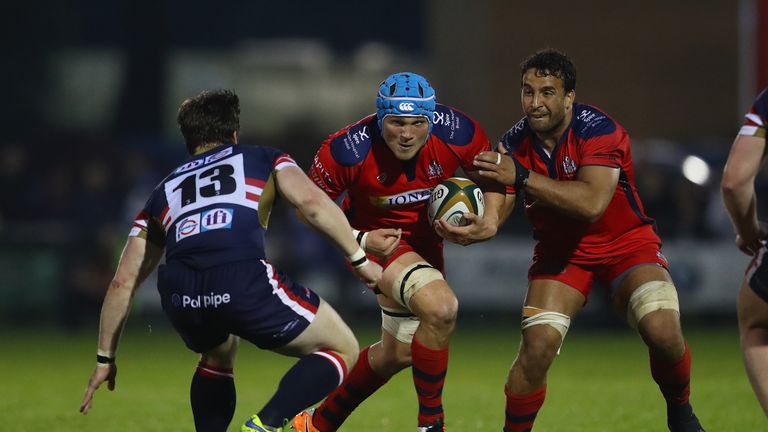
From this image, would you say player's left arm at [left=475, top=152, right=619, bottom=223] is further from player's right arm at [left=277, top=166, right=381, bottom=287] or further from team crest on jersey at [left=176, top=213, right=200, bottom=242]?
team crest on jersey at [left=176, top=213, right=200, bottom=242]

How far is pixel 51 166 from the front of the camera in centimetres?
1830

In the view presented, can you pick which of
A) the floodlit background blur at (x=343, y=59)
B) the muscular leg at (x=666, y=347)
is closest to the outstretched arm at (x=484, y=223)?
the muscular leg at (x=666, y=347)

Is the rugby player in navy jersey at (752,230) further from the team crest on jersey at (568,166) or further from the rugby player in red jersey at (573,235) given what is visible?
the team crest on jersey at (568,166)

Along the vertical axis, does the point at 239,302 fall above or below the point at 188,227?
below

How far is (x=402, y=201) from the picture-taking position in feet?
26.6

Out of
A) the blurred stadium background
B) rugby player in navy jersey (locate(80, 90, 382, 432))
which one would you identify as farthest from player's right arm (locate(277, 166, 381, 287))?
the blurred stadium background

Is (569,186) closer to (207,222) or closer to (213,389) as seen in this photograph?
(207,222)

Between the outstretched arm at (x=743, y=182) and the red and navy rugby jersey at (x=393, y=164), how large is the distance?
2086 millimetres

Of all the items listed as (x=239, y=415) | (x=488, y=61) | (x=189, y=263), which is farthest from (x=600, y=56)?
(x=189, y=263)

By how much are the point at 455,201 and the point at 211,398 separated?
5.84 ft

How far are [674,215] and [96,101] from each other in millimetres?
16843

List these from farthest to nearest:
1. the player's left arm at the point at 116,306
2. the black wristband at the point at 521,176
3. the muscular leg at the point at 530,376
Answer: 1. the black wristband at the point at 521,176
2. the muscular leg at the point at 530,376
3. the player's left arm at the point at 116,306

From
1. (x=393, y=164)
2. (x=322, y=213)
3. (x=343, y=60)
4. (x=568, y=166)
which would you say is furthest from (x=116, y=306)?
(x=343, y=60)

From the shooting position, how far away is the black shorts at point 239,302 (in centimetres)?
659
